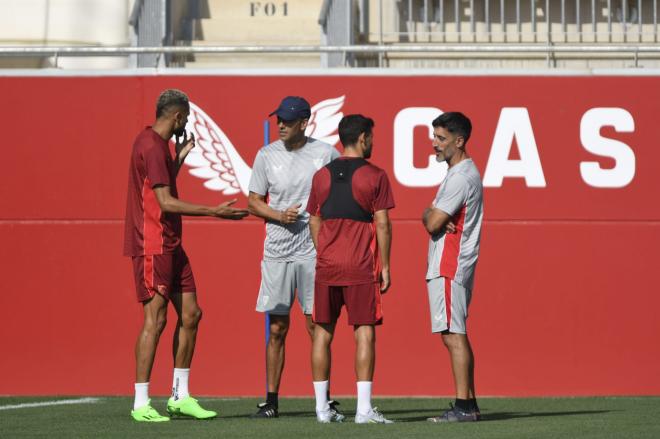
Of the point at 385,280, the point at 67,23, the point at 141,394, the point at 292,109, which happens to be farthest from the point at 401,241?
the point at 67,23

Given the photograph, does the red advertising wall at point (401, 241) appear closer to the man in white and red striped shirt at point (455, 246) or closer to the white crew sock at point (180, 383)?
the white crew sock at point (180, 383)

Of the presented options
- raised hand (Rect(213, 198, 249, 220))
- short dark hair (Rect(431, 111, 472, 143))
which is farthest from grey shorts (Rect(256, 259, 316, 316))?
short dark hair (Rect(431, 111, 472, 143))

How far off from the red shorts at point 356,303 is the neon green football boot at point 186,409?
3.28 feet

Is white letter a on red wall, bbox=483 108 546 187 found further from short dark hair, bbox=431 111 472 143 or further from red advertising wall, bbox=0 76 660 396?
short dark hair, bbox=431 111 472 143

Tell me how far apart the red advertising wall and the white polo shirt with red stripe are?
2.81m

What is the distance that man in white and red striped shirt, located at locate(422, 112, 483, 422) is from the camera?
28.1ft

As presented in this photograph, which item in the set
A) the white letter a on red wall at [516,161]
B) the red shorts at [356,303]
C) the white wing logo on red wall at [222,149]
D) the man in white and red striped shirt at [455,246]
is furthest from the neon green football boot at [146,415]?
the white letter a on red wall at [516,161]

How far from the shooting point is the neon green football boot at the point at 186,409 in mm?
8914

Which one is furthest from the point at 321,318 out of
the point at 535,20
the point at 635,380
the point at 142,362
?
the point at 535,20

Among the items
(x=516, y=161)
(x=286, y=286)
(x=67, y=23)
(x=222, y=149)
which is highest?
(x=67, y=23)

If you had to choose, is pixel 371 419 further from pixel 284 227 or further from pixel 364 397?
pixel 284 227

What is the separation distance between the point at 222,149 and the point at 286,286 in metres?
2.61

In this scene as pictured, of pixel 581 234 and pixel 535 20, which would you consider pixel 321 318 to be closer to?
pixel 581 234

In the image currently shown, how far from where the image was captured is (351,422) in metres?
8.70
